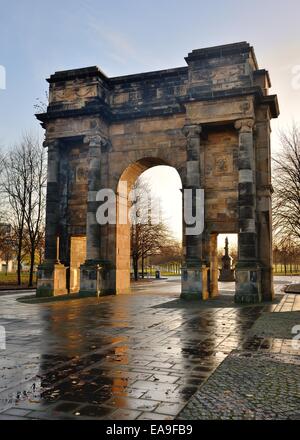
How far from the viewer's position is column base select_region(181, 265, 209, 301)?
60.1 ft

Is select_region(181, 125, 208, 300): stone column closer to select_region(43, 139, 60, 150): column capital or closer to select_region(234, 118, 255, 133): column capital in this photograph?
select_region(234, 118, 255, 133): column capital

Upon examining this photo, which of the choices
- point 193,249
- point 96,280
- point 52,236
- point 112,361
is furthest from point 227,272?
point 112,361

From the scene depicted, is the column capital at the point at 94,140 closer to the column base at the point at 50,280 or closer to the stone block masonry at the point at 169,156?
the stone block masonry at the point at 169,156

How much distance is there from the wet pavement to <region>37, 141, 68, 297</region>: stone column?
8.70 metres

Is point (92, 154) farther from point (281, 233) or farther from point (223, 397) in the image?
point (223, 397)

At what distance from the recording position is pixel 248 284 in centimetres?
1753

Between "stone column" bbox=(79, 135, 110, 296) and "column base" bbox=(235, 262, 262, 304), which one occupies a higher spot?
"stone column" bbox=(79, 135, 110, 296)

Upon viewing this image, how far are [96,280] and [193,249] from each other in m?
4.97

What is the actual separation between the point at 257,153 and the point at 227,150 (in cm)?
140

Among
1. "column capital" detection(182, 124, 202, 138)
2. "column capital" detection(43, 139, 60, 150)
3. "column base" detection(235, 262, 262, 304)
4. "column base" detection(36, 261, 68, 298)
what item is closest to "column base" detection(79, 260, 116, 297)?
"column base" detection(36, 261, 68, 298)

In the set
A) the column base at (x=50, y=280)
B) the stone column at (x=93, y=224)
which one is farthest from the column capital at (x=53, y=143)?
the column base at (x=50, y=280)

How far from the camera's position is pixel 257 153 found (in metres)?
19.7
